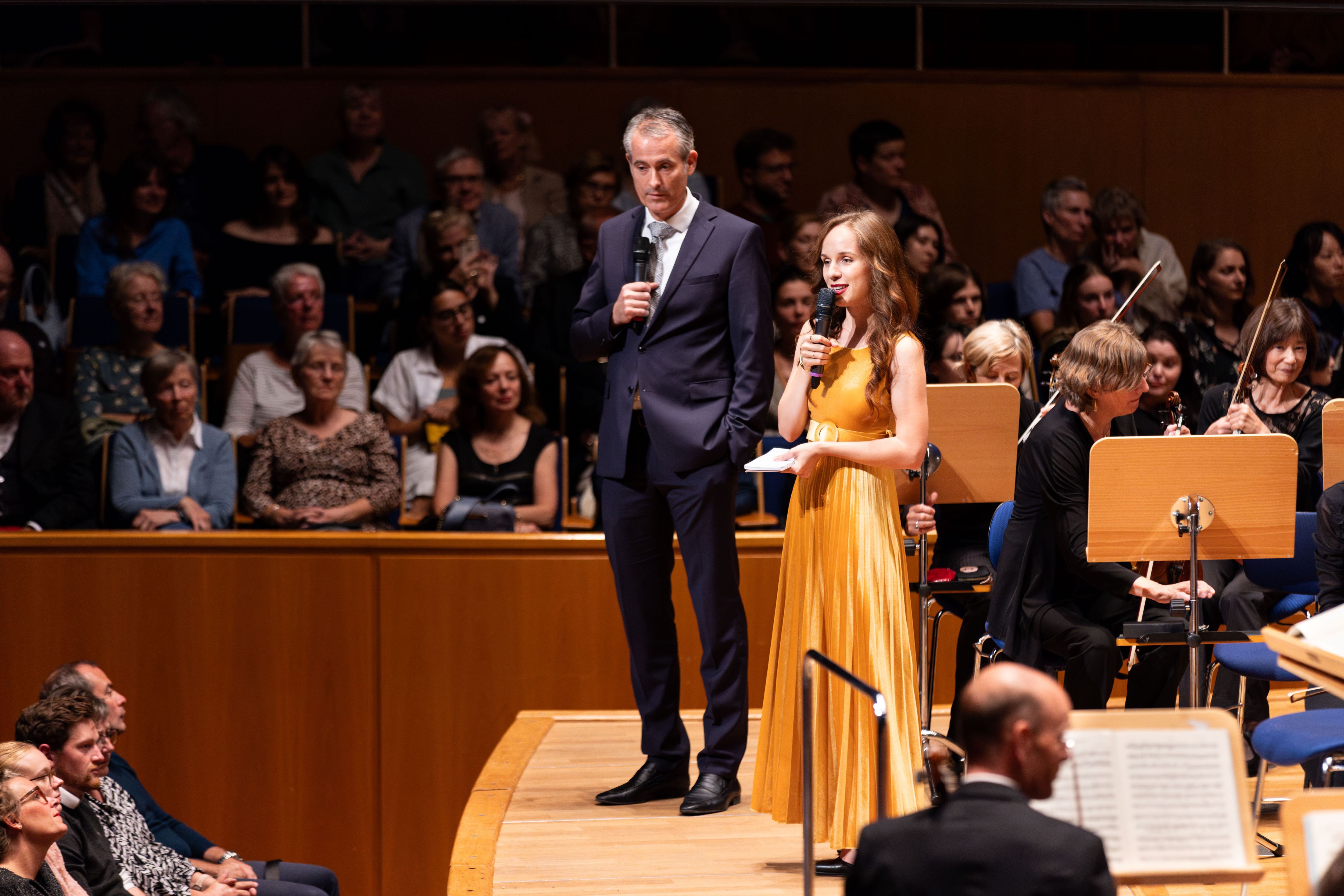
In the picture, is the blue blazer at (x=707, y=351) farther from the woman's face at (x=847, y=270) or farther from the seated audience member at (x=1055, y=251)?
the seated audience member at (x=1055, y=251)

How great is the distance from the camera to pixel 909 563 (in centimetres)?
436

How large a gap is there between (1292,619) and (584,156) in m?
3.10

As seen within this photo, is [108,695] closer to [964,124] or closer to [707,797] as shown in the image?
[707,797]

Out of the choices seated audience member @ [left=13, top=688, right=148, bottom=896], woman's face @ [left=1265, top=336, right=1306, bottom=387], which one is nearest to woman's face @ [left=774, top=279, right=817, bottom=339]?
woman's face @ [left=1265, top=336, right=1306, bottom=387]

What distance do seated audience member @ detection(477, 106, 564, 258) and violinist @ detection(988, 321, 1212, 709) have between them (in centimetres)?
310

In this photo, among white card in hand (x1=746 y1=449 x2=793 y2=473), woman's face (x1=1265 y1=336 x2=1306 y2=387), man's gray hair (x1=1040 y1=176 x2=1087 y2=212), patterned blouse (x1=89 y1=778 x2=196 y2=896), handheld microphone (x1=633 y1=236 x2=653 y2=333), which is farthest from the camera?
man's gray hair (x1=1040 y1=176 x2=1087 y2=212)

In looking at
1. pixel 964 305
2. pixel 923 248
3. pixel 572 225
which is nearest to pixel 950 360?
pixel 964 305

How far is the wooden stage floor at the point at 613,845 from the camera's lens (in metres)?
2.80

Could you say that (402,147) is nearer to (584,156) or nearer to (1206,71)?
(584,156)

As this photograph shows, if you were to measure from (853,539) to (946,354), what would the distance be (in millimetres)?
2220

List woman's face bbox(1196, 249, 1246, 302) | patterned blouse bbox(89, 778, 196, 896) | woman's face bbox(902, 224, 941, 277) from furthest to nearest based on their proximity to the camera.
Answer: woman's face bbox(902, 224, 941, 277)
woman's face bbox(1196, 249, 1246, 302)
patterned blouse bbox(89, 778, 196, 896)

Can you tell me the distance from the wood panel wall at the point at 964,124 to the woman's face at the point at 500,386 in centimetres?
213

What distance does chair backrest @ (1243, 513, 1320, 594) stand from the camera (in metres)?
3.82

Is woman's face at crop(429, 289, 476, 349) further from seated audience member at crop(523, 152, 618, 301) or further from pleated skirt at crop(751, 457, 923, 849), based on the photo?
pleated skirt at crop(751, 457, 923, 849)
